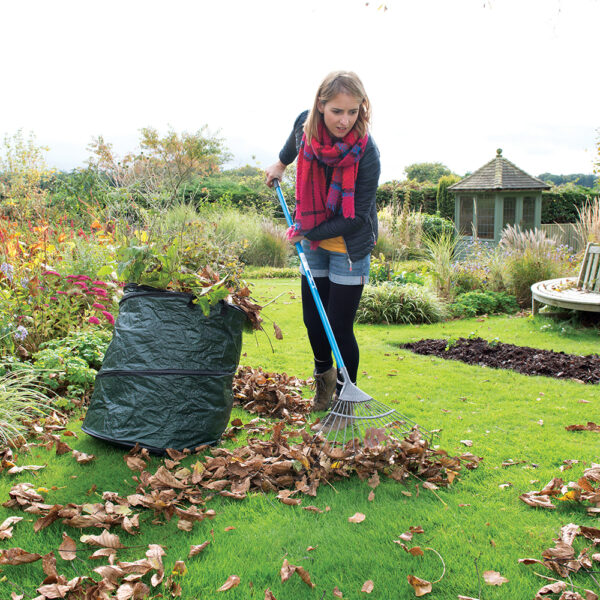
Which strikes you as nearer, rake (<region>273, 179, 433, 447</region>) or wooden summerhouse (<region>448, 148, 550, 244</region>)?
rake (<region>273, 179, 433, 447</region>)

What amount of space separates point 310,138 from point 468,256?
276 inches

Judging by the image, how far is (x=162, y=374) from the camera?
2.70 meters

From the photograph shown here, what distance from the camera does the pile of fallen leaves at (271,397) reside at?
3455 millimetres

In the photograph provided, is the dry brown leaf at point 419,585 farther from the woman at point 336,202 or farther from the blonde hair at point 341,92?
the blonde hair at point 341,92

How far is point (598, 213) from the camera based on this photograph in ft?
25.4

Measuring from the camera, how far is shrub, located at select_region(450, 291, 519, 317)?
7.44 m

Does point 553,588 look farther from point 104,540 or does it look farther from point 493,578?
point 104,540

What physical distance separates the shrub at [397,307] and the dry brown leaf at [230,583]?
207 inches

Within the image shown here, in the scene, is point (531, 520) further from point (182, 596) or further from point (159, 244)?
point (159, 244)

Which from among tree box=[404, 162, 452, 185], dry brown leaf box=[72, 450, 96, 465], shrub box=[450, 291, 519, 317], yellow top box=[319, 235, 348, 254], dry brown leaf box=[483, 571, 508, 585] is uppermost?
tree box=[404, 162, 452, 185]

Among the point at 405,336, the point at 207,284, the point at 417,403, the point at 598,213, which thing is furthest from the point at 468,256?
the point at 207,284

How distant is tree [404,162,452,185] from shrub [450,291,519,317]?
134 feet

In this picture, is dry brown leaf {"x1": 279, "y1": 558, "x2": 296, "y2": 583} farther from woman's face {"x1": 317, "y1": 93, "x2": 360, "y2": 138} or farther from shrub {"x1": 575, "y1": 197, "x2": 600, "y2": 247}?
shrub {"x1": 575, "y1": 197, "x2": 600, "y2": 247}

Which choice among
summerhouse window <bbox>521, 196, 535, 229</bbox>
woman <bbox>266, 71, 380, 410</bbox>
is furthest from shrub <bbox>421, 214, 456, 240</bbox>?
woman <bbox>266, 71, 380, 410</bbox>
